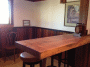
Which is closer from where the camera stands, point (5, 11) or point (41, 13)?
point (5, 11)

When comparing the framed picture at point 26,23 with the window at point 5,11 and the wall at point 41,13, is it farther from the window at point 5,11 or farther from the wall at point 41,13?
the window at point 5,11

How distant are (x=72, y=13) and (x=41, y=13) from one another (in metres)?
1.55

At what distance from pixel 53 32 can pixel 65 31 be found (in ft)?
1.86

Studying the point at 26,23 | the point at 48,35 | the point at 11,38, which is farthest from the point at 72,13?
the point at 11,38

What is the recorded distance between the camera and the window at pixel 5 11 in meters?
3.51

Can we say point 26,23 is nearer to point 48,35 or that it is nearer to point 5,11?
point 5,11

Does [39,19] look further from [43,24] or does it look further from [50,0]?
[50,0]

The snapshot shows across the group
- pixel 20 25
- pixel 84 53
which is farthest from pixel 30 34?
pixel 84 53

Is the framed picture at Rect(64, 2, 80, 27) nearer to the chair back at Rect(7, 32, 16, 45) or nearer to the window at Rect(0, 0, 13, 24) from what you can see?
the chair back at Rect(7, 32, 16, 45)

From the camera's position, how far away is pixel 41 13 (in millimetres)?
4090

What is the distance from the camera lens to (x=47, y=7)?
3773 millimetres

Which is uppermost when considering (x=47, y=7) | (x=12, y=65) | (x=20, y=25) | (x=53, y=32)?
(x=47, y=7)

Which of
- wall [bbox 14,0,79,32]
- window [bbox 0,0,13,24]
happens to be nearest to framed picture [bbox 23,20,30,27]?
wall [bbox 14,0,79,32]

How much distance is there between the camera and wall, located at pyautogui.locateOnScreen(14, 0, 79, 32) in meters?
3.32
